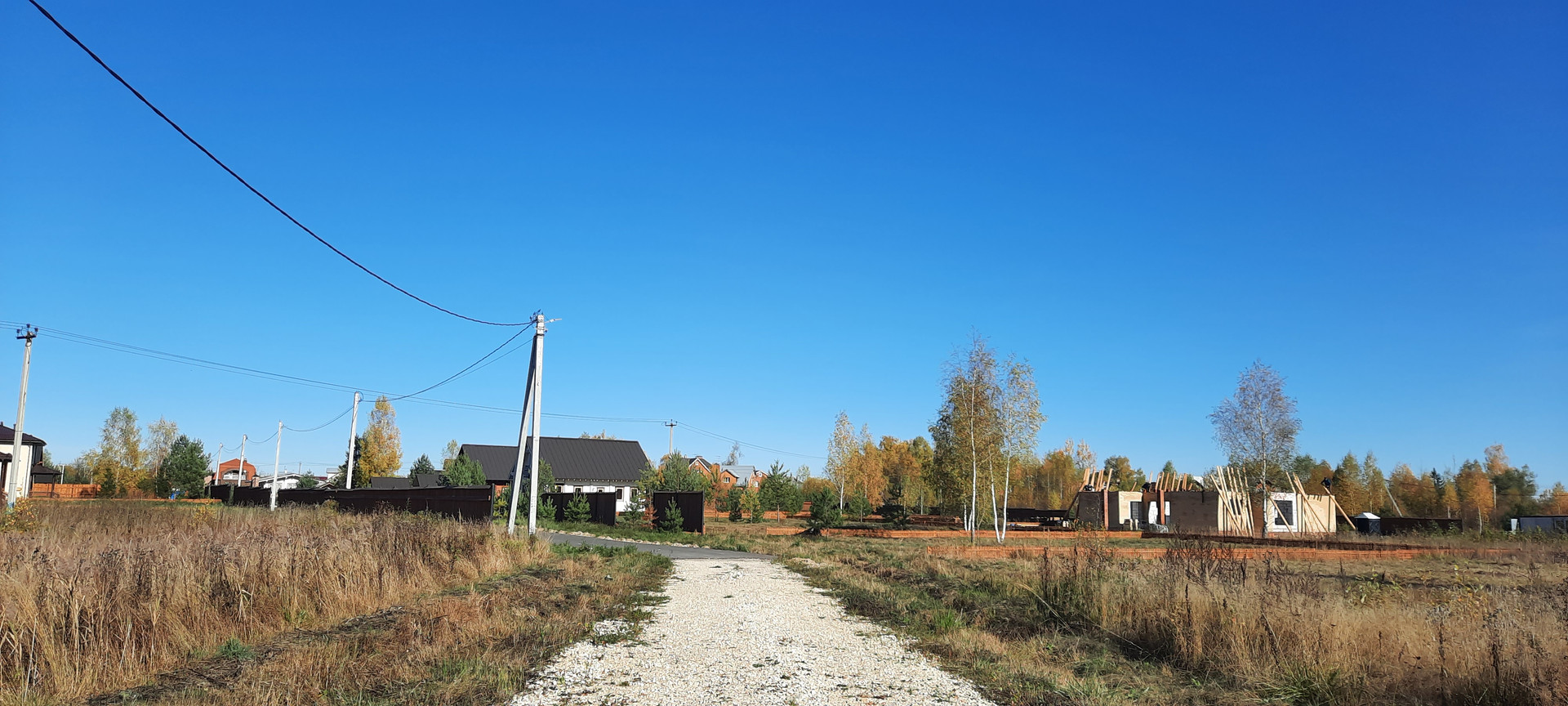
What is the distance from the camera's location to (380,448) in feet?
232

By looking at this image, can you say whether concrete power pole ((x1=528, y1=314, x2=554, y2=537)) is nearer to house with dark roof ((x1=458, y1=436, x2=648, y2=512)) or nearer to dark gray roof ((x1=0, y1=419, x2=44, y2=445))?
dark gray roof ((x1=0, y1=419, x2=44, y2=445))

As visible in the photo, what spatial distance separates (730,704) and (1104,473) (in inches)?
2006

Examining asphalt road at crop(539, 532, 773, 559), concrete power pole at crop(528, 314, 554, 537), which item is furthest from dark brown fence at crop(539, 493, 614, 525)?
concrete power pole at crop(528, 314, 554, 537)

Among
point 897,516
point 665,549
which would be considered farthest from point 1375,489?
point 665,549

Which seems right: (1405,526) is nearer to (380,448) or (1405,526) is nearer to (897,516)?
(897,516)

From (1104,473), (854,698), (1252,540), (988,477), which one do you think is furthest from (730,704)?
(1104,473)

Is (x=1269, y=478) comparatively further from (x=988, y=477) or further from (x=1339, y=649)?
(x=1339, y=649)

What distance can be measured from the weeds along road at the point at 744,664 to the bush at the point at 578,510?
25.8 meters

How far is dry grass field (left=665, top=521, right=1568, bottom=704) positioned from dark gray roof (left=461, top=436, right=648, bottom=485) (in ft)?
179

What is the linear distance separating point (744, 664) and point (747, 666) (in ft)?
0.43

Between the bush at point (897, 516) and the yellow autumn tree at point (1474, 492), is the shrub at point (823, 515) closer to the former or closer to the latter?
the bush at point (897, 516)

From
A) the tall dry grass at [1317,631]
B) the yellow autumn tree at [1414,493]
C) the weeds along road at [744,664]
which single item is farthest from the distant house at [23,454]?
the yellow autumn tree at [1414,493]

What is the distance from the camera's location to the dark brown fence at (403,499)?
3269cm

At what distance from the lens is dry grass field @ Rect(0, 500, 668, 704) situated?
700 cm
